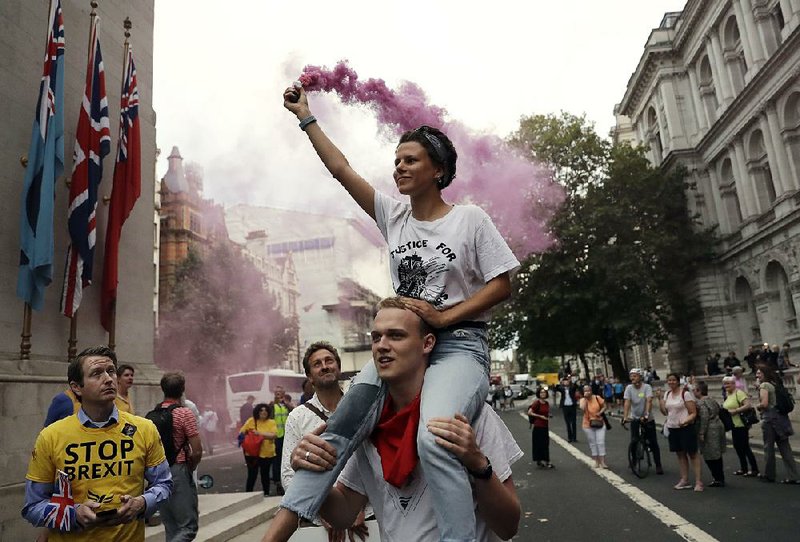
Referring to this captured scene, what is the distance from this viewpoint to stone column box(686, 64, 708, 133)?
40.7 metres

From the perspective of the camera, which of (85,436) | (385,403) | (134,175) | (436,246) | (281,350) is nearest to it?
(385,403)

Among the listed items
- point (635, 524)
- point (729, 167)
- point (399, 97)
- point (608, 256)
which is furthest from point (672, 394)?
point (729, 167)

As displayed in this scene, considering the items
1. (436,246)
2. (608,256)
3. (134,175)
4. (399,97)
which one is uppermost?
(608,256)

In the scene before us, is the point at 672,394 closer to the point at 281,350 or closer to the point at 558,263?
the point at 558,263

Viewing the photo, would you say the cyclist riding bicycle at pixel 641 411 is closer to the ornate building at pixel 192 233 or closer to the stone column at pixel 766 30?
the stone column at pixel 766 30

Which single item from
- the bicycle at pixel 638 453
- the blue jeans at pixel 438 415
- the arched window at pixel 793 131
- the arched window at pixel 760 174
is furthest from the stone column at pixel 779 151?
the blue jeans at pixel 438 415

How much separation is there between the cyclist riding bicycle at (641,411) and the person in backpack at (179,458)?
945 centimetres

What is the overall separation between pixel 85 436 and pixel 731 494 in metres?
9.71

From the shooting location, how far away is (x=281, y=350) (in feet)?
139

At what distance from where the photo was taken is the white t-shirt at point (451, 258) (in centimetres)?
253

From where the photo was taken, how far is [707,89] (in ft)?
132

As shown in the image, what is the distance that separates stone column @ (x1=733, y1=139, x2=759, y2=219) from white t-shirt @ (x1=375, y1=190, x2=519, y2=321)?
37848 millimetres

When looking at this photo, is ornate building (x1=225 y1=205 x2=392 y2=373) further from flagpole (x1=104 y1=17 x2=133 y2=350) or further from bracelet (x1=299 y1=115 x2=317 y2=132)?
bracelet (x1=299 y1=115 x2=317 y2=132)

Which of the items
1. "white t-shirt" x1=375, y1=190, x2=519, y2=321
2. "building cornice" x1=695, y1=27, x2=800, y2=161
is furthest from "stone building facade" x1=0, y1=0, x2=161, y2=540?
"building cornice" x1=695, y1=27, x2=800, y2=161
